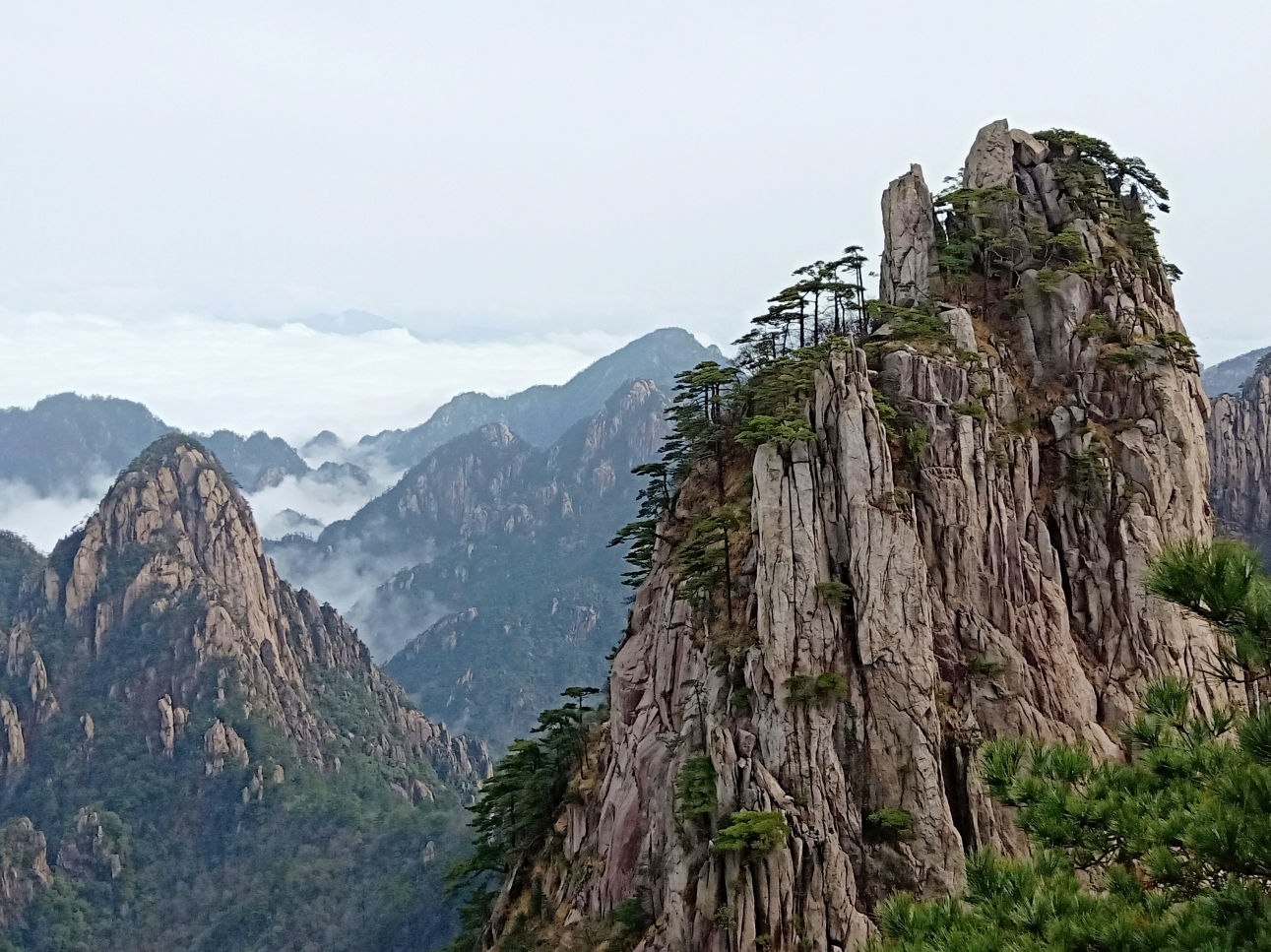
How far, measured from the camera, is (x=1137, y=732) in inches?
444

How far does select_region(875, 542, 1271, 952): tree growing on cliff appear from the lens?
916 centimetres

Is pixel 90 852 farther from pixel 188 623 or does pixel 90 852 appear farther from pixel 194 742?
pixel 188 623

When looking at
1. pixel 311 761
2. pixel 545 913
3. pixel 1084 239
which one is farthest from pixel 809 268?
pixel 311 761

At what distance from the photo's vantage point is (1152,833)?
9945mm

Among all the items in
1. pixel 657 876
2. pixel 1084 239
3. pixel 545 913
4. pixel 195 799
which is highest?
pixel 1084 239

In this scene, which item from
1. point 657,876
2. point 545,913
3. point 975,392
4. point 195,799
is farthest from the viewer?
point 195,799

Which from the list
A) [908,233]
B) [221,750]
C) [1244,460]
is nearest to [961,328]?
[908,233]

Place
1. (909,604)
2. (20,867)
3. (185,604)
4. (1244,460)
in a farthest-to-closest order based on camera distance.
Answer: (185,604) → (1244,460) → (20,867) → (909,604)

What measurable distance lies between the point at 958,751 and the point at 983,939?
20.3 metres

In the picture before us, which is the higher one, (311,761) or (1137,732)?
(1137,732)

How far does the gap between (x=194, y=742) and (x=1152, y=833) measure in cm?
14057

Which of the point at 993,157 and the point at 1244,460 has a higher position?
the point at 993,157

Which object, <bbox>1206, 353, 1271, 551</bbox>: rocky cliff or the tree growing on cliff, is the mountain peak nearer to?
<bbox>1206, 353, 1271, 551</bbox>: rocky cliff

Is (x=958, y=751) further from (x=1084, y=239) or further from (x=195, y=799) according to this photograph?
(x=195, y=799)
